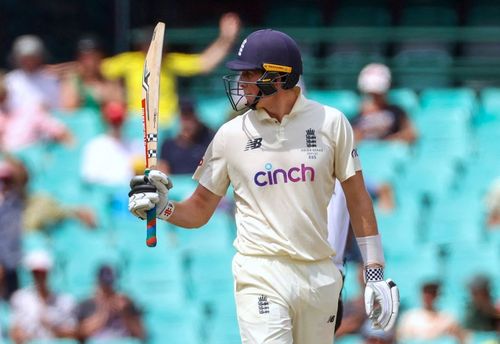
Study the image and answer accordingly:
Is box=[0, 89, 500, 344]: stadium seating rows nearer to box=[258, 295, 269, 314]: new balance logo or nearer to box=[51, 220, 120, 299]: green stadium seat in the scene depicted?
box=[51, 220, 120, 299]: green stadium seat

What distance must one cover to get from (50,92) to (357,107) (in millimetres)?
2690

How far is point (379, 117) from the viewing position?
11.6 meters

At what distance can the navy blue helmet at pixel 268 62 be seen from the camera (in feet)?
19.4

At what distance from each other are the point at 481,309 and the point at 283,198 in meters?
4.31

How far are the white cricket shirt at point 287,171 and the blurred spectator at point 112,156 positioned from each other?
560 centimetres

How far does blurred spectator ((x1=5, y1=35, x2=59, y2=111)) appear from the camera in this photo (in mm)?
12156

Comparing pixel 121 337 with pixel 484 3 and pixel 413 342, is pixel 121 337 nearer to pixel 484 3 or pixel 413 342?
pixel 413 342

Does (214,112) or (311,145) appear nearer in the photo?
(311,145)

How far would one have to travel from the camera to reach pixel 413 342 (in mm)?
9578

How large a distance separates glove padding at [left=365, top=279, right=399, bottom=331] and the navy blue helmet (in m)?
0.93

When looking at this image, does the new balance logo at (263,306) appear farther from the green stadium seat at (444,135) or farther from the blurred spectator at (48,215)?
the green stadium seat at (444,135)

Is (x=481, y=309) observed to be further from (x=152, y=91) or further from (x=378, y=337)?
(x=152, y=91)

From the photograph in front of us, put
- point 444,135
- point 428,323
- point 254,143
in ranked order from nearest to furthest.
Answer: point 254,143
point 428,323
point 444,135

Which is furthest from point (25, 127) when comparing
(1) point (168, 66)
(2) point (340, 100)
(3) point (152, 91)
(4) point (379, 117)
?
(3) point (152, 91)
